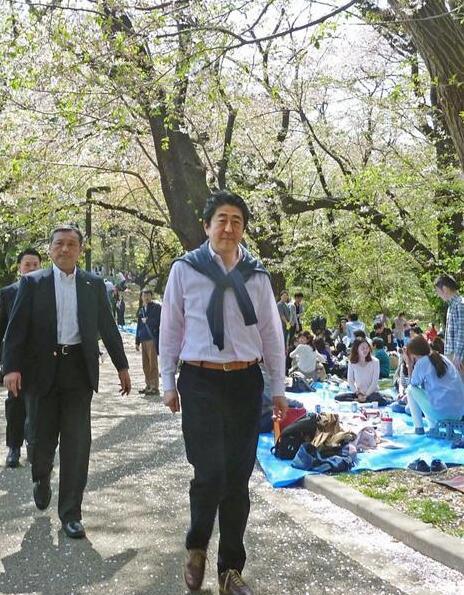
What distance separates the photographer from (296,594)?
11.8 feet

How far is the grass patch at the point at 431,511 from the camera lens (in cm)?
478

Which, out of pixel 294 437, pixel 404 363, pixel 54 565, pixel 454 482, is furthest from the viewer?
pixel 404 363

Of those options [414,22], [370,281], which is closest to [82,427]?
[414,22]

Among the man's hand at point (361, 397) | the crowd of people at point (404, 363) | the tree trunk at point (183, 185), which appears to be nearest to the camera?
the crowd of people at point (404, 363)

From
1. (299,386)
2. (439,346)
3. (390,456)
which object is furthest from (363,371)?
(390,456)

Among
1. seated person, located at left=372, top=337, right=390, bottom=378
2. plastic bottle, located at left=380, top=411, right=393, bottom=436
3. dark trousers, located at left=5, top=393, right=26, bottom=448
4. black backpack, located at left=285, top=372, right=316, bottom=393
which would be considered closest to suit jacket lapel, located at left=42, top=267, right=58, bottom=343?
dark trousers, located at left=5, top=393, right=26, bottom=448

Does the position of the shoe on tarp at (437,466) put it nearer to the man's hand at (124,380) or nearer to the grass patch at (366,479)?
the grass patch at (366,479)

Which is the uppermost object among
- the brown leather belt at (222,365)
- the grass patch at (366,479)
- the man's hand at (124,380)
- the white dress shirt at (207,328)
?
the white dress shirt at (207,328)

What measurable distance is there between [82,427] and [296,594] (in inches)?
68.8

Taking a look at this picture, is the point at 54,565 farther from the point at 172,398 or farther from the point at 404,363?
the point at 404,363

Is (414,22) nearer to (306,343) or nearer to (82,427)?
(82,427)

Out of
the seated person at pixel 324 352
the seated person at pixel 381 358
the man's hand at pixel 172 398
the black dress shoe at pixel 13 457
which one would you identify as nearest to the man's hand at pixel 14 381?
the man's hand at pixel 172 398

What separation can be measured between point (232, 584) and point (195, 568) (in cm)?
21

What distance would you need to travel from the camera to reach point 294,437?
7.05m
